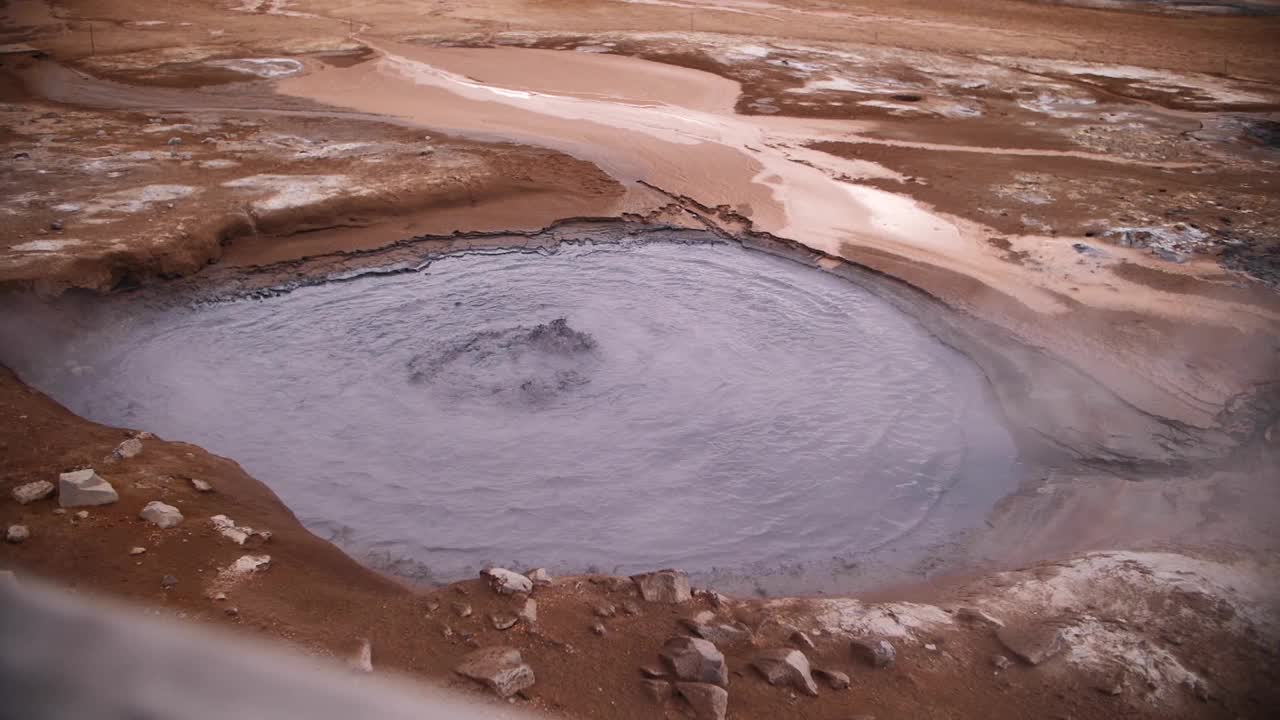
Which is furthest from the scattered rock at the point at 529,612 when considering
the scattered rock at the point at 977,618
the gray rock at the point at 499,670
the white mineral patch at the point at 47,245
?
the white mineral patch at the point at 47,245

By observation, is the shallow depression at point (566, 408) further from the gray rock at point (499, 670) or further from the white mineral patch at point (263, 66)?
the white mineral patch at point (263, 66)

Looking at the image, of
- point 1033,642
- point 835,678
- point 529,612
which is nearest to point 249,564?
point 529,612

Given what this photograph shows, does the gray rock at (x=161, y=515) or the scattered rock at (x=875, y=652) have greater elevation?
the scattered rock at (x=875, y=652)

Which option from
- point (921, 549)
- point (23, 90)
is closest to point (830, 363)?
point (921, 549)

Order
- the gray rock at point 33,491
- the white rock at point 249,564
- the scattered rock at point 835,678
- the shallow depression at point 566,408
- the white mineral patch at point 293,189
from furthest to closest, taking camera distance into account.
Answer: the white mineral patch at point 293,189 < the shallow depression at point 566,408 < the gray rock at point 33,491 < the white rock at point 249,564 < the scattered rock at point 835,678

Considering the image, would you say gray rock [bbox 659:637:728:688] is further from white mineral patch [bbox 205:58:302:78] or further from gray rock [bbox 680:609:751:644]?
white mineral patch [bbox 205:58:302:78]

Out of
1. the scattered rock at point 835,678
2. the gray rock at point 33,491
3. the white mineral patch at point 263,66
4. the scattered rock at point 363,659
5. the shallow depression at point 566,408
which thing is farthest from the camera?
the white mineral patch at point 263,66

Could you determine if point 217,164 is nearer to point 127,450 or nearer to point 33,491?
point 127,450
